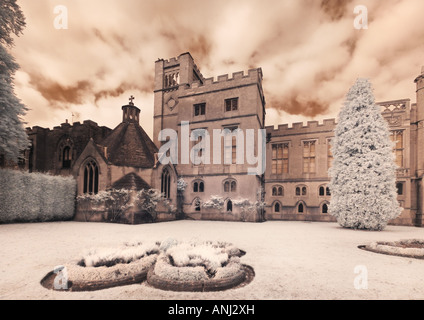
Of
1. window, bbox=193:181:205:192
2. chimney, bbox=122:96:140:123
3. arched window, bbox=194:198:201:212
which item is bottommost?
arched window, bbox=194:198:201:212

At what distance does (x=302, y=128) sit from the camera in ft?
91.5

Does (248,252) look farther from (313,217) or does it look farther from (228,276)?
(313,217)

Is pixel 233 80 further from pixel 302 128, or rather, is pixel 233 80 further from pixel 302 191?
pixel 302 191

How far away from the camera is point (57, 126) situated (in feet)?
93.3

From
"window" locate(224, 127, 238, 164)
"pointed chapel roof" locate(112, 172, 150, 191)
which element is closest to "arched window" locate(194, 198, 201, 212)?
"window" locate(224, 127, 238, 164)

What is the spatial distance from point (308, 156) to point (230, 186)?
1079 cm

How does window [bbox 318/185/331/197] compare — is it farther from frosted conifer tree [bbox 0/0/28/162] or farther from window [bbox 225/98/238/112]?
frosted conifer tree [bbox 0/0/28/162]

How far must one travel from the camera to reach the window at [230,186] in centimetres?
2375

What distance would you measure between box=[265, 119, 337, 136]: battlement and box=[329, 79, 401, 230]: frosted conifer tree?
26.1ft

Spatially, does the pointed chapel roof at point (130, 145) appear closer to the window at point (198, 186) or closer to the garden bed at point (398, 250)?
the window at point (198, 186)

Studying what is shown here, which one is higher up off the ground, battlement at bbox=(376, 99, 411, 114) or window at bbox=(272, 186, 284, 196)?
battlement at bbox=(376, 99, 411, 114)

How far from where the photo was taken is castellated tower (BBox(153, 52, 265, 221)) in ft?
76.8

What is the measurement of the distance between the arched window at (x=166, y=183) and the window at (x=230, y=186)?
600 centimetres
